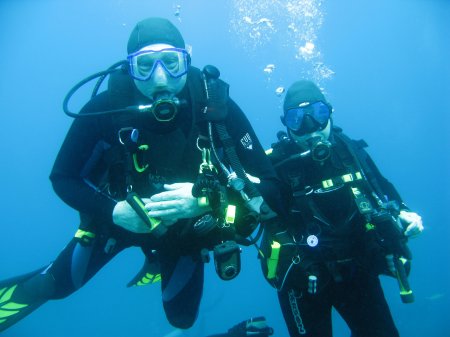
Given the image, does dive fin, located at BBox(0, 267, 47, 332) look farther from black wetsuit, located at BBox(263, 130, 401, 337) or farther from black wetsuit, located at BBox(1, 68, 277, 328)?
black wetsuit, located at BBox(263, 130, 401, 337)

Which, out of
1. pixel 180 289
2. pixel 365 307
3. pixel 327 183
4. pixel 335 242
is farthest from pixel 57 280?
pixel 365 307

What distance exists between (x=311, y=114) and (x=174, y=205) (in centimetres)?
302

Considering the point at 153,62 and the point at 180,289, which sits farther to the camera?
the point at 180,289

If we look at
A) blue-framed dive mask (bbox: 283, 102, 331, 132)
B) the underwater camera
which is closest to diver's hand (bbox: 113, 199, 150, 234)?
the underwater camera

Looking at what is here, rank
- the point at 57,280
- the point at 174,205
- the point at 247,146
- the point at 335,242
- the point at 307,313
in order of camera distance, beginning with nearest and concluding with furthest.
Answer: the point at 174,205, the point at 247,146, the point at 57,280, the point at 307,313, the point at 335,242

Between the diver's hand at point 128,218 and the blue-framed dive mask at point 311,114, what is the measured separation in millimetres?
2989

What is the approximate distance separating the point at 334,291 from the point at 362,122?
215 ft

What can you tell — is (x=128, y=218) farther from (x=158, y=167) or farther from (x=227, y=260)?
(x=227, y=260)

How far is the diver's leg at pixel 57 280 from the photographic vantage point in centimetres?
341

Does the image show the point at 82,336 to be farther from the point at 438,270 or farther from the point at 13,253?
the point at 13,253

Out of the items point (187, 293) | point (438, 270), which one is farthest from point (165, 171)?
point (438, 270)

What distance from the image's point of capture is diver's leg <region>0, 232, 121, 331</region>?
11.2ft

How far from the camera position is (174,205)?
8.17ft

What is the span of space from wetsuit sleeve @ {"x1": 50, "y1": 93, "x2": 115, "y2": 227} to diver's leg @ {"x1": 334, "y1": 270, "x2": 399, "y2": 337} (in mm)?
3108
